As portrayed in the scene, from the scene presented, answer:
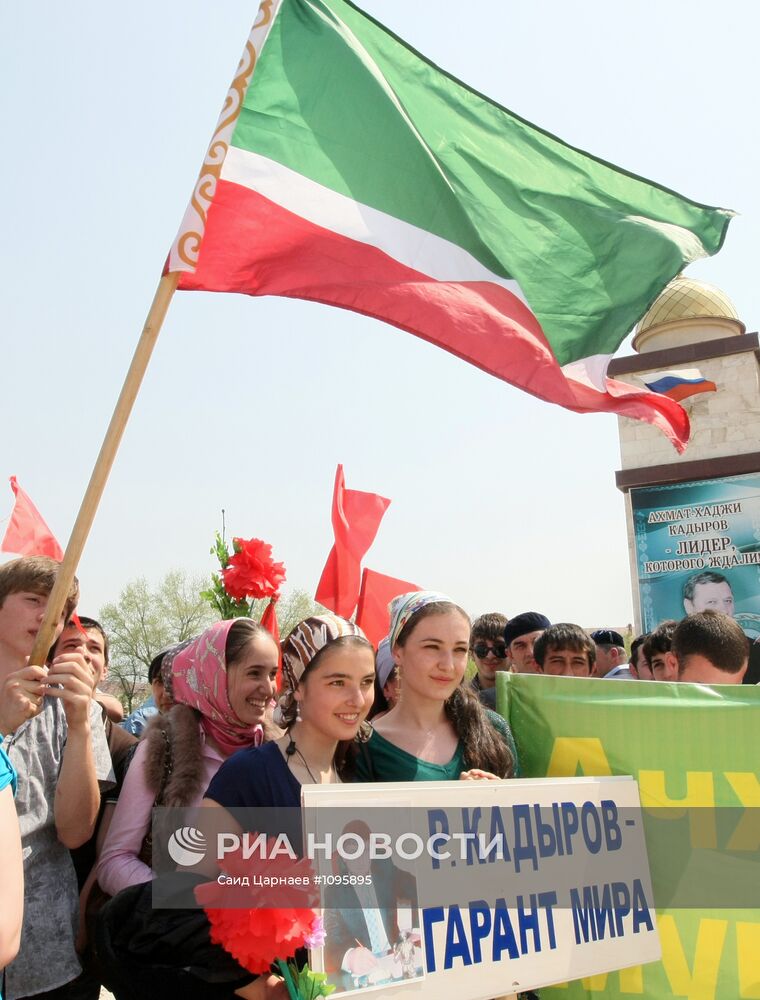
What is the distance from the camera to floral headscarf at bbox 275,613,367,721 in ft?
8.87

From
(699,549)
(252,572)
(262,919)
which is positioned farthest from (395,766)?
(699,549)

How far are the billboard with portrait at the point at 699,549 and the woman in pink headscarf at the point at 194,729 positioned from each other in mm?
12596

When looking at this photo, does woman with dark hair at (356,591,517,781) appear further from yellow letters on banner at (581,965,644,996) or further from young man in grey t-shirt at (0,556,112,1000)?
young man in grey t-shirt at (0,556,112,1000)

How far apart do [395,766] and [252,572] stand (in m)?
1.74

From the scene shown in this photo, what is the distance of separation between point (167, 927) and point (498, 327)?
2.35m

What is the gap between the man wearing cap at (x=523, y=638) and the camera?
557cm

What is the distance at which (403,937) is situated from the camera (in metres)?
2.28

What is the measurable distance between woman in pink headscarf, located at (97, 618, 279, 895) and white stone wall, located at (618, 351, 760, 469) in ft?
44.8

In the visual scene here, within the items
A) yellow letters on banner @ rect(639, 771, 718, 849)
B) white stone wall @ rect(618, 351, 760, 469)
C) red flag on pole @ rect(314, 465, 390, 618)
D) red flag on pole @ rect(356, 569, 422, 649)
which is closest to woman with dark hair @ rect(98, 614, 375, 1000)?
yellow letters on banner @ rect(639, 771, 718, 849)

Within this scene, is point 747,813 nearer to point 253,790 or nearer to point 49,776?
point 253,790

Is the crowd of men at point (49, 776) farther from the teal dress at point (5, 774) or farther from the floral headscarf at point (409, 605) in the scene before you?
the floral headscarf at point (409, 605)

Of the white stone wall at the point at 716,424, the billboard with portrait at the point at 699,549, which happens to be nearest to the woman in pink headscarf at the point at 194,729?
the billboard with portrait at the point at 699,549

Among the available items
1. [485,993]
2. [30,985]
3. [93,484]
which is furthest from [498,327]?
[30,985]

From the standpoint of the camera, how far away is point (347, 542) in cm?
584
